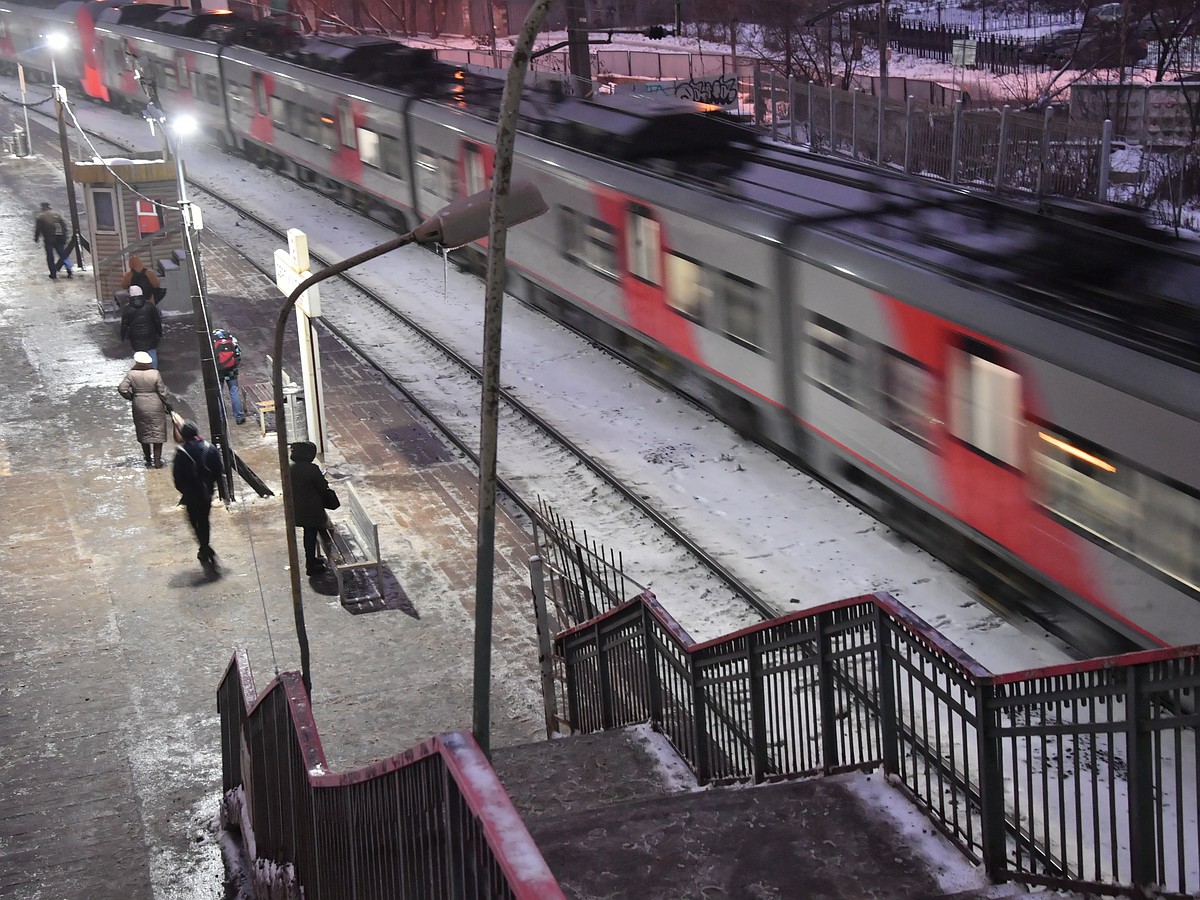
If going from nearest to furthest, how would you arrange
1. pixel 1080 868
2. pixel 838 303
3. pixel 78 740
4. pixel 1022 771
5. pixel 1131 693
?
pixel 1131 693
pixel 1080 868
pixel 1022 771
pixel 78 740
pixel 838 303

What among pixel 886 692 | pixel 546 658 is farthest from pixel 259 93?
pixel 886 692

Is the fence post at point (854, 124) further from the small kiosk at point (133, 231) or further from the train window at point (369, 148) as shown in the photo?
the small kiosk at point (133, 231)

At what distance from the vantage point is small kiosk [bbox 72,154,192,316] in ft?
75.7

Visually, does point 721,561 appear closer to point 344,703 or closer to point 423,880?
point 344,703

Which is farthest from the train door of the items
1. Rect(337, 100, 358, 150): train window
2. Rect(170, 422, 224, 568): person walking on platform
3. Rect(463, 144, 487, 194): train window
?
Rect(337, 100, 358, 150): train window

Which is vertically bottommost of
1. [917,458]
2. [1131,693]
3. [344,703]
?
[344,703]

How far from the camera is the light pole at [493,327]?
22.8 ft

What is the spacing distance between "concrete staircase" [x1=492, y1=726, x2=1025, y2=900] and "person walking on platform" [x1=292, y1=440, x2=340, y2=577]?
23.2 feet

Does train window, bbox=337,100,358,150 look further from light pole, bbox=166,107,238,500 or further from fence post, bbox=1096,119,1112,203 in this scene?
fence post, bbox=1096,119,1112,203

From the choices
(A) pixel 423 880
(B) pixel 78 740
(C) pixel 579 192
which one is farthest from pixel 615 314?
(A) pixel 423 880

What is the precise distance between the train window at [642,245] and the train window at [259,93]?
60.3 ft

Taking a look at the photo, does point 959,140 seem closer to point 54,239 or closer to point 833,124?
point 833,124

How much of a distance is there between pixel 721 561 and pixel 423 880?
401 inches

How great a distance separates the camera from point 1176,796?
568 cm
